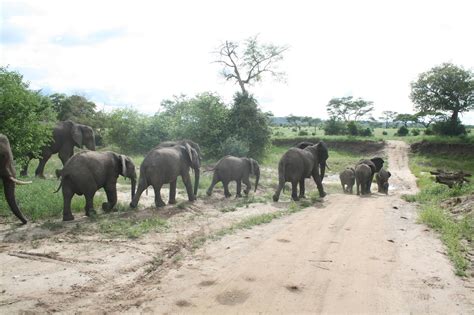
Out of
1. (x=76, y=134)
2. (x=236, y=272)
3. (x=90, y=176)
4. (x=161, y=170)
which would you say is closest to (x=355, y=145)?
(x=76, y=134)

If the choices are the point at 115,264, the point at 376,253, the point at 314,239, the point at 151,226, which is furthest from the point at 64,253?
the point at 376,253

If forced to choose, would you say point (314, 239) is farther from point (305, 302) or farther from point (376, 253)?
point (305, 302)

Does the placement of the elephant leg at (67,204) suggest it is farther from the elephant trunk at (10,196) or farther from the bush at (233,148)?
the bush at (233,148)

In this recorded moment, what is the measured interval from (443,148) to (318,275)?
→ 43.6m

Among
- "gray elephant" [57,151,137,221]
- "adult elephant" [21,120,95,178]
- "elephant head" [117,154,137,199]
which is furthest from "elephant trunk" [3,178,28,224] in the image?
"adult elephant" [21,120,95,178]

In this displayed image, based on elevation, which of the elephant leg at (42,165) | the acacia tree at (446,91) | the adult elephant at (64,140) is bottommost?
the elephant leg at (42,165)

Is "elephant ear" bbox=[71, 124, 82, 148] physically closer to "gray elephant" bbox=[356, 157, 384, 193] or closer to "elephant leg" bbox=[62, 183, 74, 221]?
"elephant leg" bbox=[62, 183, 74, 221]

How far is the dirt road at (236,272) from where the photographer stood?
5.32 m

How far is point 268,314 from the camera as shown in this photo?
5.04 metres

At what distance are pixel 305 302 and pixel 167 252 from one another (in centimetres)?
309

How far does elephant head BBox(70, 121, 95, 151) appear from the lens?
17.1m

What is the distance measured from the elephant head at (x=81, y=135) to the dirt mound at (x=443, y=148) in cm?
3776

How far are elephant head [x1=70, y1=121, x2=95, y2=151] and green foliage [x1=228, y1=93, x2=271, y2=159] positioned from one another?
435 inches

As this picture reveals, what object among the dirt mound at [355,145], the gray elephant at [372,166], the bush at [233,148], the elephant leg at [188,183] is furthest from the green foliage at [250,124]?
the dirt mound at [355,145]
